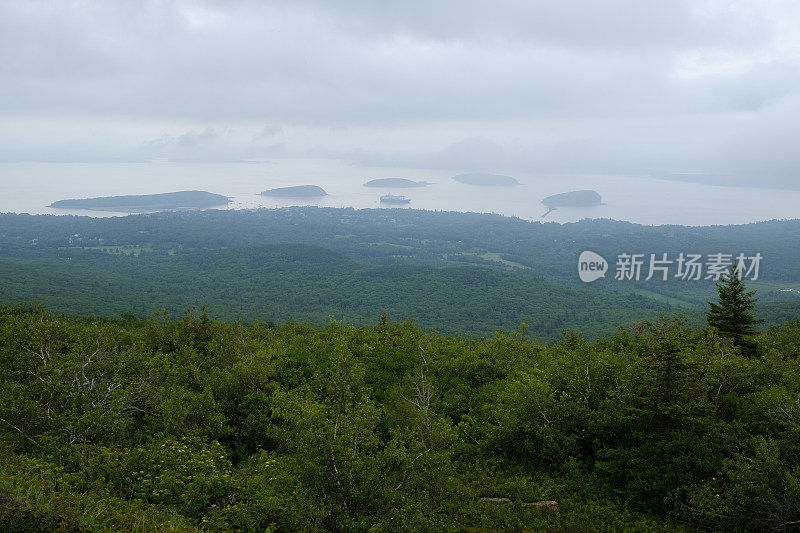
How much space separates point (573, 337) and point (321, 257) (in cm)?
13847

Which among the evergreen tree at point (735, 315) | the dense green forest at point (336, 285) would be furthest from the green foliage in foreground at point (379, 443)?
the dense green forest at point (336, 285)

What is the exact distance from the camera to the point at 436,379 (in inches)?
874

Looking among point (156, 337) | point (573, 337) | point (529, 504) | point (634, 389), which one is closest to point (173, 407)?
point (156, 337)

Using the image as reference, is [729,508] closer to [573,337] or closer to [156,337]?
[573,337]

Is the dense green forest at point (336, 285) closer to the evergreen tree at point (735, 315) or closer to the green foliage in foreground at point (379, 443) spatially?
the evergreen tree at point (735, 315)

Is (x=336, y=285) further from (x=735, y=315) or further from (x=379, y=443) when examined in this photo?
(x=379, y=443)

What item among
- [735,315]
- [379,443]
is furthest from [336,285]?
[379,443]

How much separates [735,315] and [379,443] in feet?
87.1

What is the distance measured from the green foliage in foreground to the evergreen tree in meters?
4.85

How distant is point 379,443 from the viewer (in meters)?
9.97

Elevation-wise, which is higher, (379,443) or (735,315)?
(735,315)

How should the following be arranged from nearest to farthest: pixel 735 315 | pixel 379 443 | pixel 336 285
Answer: pixel 379 443, pixel 735 315, pixel 336 285

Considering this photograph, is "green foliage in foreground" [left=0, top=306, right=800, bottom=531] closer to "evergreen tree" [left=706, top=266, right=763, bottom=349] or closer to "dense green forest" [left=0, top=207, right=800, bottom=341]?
"evergreen tree" [left=706, top=266, right=763, bottom=349]

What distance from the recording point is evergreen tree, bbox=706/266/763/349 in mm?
25750
